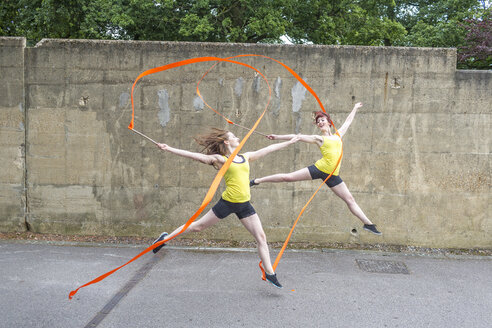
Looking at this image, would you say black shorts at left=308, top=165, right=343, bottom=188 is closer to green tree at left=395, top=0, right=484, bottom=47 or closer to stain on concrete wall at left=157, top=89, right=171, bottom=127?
stain on concrete wall at left=157, top=89, right=171, bottom=127

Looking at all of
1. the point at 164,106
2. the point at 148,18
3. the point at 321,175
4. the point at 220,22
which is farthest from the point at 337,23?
the point at 321,175

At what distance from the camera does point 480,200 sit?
7215mm

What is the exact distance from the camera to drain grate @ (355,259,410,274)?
248 inches

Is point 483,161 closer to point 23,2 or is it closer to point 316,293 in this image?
point 316,293

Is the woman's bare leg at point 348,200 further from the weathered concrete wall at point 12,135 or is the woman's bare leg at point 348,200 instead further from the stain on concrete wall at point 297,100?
the weathered concrete wall at point 12,135

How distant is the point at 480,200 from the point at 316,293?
3.66m

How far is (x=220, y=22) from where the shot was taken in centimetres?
1423

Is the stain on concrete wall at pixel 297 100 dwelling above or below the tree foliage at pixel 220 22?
below

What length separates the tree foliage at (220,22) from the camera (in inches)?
510

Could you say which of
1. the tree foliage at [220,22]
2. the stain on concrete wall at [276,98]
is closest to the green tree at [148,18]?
the tree foliage at [220,22]

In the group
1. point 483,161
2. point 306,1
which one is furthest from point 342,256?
point 306,1

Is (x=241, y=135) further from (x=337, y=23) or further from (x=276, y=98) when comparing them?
(x=337, y=23)

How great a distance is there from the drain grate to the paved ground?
15 millimetres

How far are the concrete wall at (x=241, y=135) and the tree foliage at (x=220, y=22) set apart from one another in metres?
5.80
